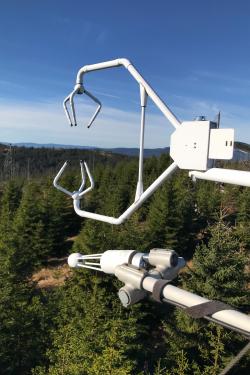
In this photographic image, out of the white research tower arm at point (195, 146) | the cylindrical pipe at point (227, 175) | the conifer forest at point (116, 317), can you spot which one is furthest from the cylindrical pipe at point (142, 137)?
the conifer forest at point (116, 317)

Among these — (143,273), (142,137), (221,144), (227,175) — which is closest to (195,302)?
(143,273)

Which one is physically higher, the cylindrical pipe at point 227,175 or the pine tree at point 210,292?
the cylindrical pipe at point 227,175

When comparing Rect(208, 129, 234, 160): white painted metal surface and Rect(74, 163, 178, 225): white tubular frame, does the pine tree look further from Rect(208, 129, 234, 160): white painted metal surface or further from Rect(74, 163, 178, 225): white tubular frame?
Rect(208, 129, 234, 160): white painted metal surface

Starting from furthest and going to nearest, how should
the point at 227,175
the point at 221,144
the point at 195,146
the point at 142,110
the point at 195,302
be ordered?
the point at 142,110 < the point at 195,146 < the point at 221,144 < the point at 227,175 < the point at 195,302

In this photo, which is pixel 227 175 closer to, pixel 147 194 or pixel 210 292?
pixel 147 194

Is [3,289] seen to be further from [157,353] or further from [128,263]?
[128,263]

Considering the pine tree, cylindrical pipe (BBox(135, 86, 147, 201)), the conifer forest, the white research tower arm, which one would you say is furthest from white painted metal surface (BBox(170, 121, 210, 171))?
the pine tree

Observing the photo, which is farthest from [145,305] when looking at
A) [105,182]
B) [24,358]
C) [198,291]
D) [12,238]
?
[105,182]

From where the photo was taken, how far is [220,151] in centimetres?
283

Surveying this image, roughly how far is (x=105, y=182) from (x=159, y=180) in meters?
59.0

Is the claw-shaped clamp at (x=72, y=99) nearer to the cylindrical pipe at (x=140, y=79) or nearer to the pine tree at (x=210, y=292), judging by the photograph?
the cylindrical pipe at (x=140, y=79)

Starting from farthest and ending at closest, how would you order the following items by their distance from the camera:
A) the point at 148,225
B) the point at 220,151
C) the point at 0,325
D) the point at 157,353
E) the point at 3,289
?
A: the point at 148,225
the point at 157,353
the point at 3,289
the point at 0,325
the point at 220,151

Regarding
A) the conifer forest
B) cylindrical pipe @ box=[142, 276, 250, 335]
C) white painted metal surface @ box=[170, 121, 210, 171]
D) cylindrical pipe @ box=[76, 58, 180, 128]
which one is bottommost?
the conifer forest

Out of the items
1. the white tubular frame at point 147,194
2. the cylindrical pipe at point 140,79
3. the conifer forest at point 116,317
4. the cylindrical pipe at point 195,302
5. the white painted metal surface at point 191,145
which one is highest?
the cylindrical pipe at point 140,79
